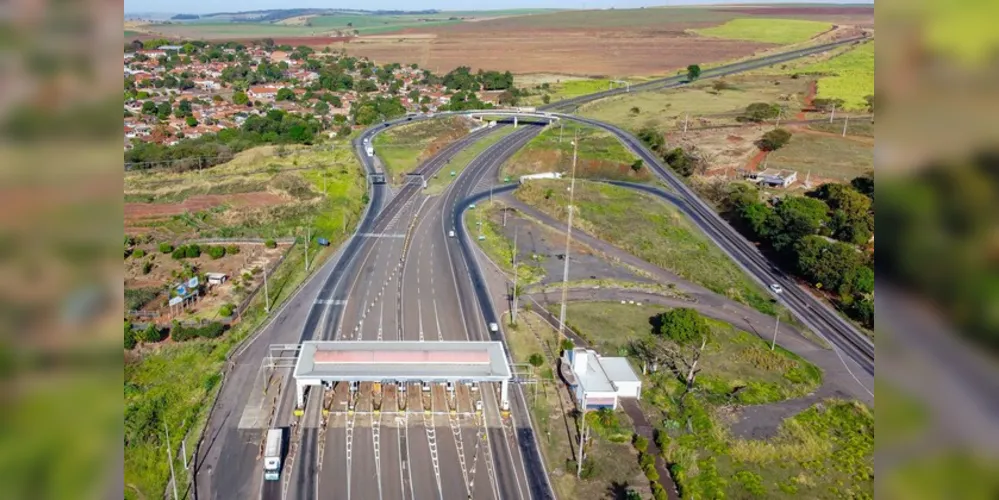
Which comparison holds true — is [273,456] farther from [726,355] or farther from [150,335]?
[726,355]

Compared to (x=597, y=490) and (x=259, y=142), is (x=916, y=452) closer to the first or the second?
(x=597, y=490)

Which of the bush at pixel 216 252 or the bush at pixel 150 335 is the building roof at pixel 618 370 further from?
the bush at pixel 216 252

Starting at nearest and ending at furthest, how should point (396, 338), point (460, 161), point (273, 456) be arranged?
1. point (273, 456)
2. point (396, 338)
3. point (460, 161)

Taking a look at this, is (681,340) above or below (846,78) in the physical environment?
below

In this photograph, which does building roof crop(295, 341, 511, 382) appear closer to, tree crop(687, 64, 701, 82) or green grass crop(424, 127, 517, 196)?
green grass crop(424, 127, 517, 196)

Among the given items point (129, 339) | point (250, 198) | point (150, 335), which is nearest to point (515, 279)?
point (150, 335)

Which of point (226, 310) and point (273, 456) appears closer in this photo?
point (273, 456)
